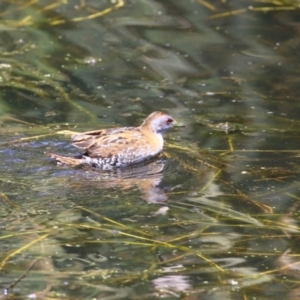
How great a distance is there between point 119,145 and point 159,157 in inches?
19.3

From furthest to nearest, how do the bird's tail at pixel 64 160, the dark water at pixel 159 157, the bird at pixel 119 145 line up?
1. the bird at pixel 119 145
2. the bird's tail at pixel 64 160
3. the dark water at pixel 159 157

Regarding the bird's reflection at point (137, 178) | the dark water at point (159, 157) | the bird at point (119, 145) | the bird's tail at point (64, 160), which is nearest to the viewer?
the dark water at point (159, 157)

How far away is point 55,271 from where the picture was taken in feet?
21.8

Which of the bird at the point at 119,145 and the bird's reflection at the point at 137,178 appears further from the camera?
the bird at the point at 119,145

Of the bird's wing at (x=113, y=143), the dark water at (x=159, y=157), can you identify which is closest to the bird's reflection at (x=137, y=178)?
the dark water at (x=159, y=157)

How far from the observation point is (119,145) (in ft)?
31.1

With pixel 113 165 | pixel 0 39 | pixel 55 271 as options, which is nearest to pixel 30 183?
pixel 113 165

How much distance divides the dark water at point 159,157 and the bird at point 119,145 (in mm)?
162

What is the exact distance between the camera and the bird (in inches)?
367

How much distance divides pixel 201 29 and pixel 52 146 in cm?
526

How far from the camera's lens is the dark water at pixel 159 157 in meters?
6.70

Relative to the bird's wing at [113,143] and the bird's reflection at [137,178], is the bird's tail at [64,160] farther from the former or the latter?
the bird's wing at [113,143]

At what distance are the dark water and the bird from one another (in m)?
0.16

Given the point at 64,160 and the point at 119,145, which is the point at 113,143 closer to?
the point at 119,145
